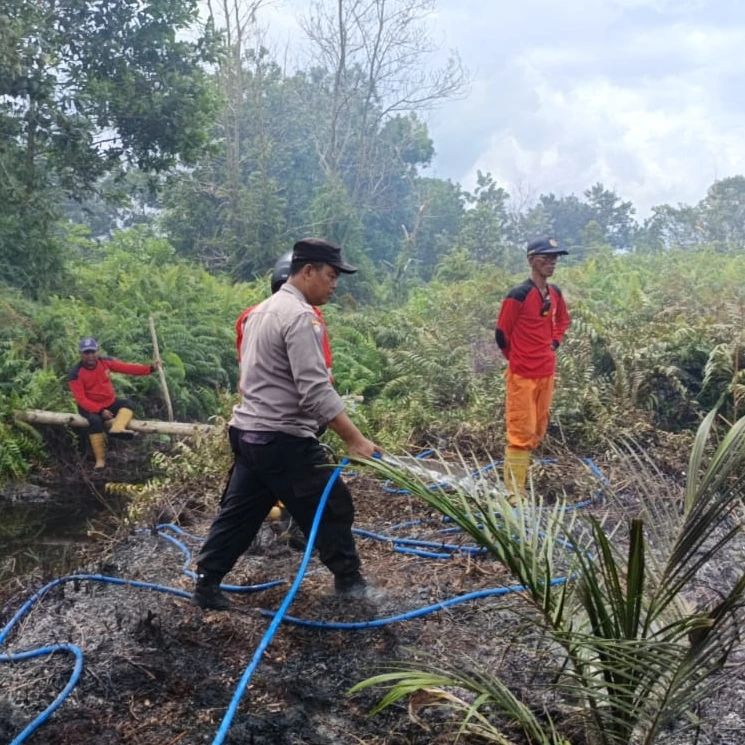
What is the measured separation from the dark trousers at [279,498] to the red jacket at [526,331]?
2.21 metres

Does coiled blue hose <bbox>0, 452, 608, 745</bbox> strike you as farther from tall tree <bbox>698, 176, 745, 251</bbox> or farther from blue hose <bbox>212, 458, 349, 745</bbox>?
tall tree <bbox>698, 176, 745, 251</bbox>

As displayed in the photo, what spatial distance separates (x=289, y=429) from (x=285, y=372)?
26 centimetres

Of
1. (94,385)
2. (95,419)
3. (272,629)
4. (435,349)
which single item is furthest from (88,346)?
(272,629)

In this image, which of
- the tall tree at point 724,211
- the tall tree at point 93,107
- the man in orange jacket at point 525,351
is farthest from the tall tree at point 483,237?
the man in orange jacket at point 525,351

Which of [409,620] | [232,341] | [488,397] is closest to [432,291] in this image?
[232,341]

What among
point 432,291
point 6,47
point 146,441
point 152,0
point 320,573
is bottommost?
point 146,441

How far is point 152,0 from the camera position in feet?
44.4

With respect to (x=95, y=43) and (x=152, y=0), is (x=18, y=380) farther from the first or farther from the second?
(x=152, y=0)

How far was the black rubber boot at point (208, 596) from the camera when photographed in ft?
12.7

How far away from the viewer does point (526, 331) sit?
220 inches

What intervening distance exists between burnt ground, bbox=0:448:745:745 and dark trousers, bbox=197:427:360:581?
0.27 metres

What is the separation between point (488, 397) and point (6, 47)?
325 inches

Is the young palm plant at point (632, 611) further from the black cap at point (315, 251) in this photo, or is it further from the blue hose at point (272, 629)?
the black cap at point (315, 251)

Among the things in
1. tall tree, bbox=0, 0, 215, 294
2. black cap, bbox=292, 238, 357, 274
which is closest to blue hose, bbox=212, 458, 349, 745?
black cap, bbox=292, 238, 357, 274
